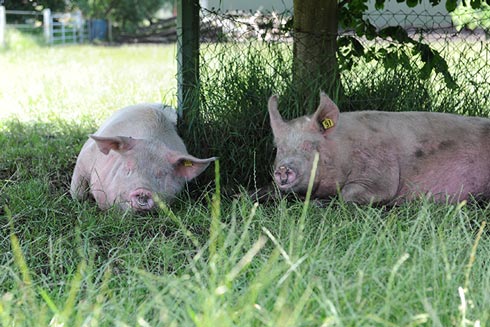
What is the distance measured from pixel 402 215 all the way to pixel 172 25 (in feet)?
83.4

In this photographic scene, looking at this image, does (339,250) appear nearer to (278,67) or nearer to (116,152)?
(116,152)

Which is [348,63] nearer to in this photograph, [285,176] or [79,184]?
[285,176]

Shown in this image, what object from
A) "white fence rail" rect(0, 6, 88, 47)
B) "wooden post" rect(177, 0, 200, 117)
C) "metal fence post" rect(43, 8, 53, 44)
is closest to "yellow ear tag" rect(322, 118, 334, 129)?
"wooden post" rect(177, 0, 200, 117)

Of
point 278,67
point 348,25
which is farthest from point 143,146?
point 348,25

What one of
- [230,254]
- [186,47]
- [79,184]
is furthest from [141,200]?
[186,47]

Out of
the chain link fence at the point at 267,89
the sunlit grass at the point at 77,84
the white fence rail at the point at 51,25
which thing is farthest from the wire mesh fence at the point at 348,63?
the white fence rail at the point at 51,25

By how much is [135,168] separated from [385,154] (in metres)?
1.43

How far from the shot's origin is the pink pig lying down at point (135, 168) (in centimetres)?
438

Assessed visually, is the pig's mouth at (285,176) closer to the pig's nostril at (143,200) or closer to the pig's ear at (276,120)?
the pig's ear at (276,120)

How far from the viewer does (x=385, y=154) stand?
180 inches

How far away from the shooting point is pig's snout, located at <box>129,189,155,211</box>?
4.26m

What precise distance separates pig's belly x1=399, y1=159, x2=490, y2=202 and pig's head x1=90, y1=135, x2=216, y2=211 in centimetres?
118

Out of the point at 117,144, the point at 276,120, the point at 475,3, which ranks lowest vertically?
the point at 117,144

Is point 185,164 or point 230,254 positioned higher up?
point 185,164
